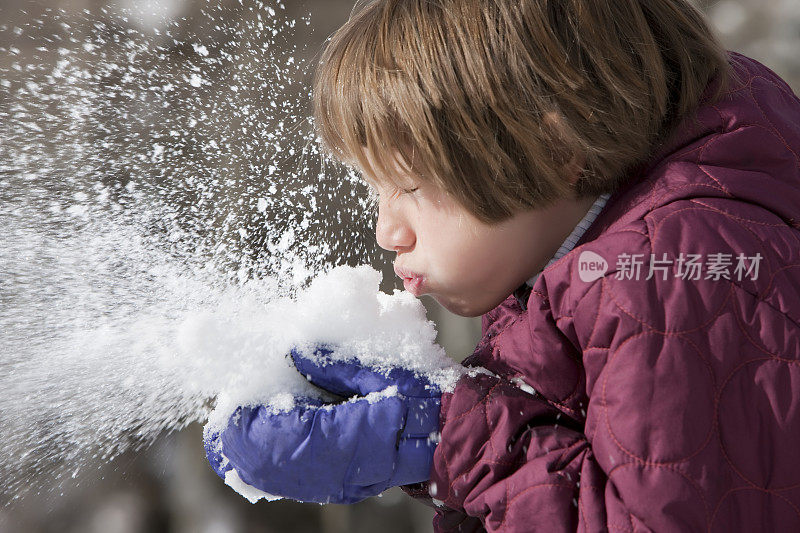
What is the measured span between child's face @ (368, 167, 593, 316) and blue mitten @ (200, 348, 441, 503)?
0.11 metres

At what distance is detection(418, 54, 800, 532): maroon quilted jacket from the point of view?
529 mm

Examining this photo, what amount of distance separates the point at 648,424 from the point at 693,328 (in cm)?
8

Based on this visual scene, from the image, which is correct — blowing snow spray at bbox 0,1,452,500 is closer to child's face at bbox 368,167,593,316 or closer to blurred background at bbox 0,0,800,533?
blurred background at bbox 0,0,800,533

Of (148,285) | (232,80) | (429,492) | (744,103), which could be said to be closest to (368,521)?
(148,285)

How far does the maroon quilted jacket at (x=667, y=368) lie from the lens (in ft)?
1.73

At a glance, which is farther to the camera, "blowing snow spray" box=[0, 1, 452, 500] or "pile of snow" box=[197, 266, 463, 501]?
"blowing snow spray" box=[0, 1, 452, 500]

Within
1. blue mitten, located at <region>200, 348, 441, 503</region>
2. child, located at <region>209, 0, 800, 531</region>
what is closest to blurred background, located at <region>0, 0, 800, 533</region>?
child, located at <region>209, 0, 800, 531</region>

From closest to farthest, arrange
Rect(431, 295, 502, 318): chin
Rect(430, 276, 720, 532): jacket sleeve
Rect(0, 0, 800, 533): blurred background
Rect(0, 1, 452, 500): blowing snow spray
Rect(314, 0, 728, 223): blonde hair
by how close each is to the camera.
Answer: Rect(430, 276, 720, 532): jacket sleeve → Rect(314, 0, 728, 223): blonde hair → Rect(431, 295, 502, 318): chin → Rect(0, 1, 452, 500): blowing snow spray → Rect(0, 0, 800, 533): blurred background

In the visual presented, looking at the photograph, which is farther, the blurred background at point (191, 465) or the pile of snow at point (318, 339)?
the blurred background at point (191, 465)

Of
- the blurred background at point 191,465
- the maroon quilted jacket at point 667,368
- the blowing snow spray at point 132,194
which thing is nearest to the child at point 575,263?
the maroon quilted jacket at point 667,368

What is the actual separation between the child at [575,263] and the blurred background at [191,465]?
2.29 feet

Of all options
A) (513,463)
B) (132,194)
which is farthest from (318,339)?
(132,194)

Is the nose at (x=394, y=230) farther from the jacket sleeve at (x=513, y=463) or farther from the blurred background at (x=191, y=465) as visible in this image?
the blurred background at (x=191, y=465)

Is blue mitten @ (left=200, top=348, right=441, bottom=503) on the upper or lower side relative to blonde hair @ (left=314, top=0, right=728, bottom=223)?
lower
